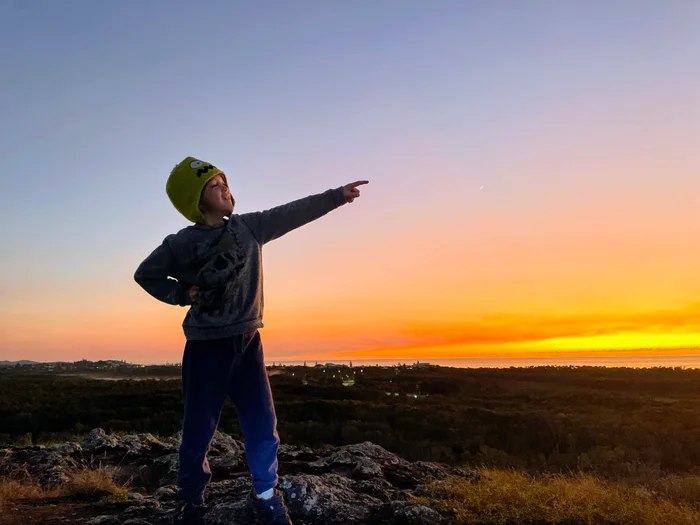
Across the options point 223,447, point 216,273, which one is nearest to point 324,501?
point 216,273

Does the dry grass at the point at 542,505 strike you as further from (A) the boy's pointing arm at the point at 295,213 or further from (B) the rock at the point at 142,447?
(B) the rock at the point at 142,447

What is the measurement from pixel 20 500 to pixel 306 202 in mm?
4345

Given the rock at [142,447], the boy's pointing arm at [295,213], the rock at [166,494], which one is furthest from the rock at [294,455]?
the boy's pointing arm at [295,213]

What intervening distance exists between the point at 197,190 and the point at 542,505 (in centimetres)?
401

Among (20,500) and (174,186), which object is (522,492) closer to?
(174,186)

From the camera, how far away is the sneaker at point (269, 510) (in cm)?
350

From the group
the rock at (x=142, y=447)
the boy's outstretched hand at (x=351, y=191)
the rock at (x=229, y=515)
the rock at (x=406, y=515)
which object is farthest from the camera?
the rock at (x=142, y=447)

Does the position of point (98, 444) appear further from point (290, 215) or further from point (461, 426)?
point (461, 426)

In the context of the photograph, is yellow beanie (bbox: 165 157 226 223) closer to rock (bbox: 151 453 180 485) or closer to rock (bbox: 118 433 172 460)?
rock (bbox: 151 453 180 485)

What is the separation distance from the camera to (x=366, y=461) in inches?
250

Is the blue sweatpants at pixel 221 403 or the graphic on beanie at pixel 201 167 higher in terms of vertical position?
the graphic on beanie at pixel 201 167

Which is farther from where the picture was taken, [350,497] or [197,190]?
[350,497]

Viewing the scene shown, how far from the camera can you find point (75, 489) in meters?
5.68

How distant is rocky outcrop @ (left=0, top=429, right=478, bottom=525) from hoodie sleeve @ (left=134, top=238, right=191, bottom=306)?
1757 millimetres
